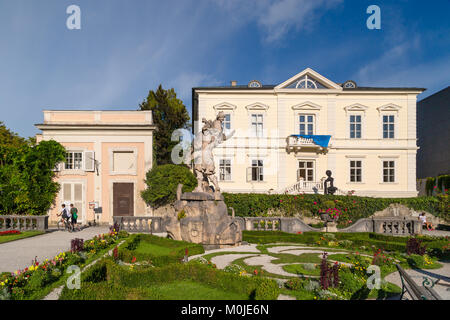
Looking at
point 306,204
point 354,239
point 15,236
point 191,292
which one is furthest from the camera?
point 306,204

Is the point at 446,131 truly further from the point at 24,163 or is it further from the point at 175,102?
the point at 24,163

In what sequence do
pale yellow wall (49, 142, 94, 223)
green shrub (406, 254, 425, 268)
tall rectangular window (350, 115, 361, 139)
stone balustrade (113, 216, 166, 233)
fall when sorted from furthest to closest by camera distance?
tall rectangular window (350, 115, 361, 139)
pale yellow wall (49, 142, 94, 223)
stone balustrade (113, 216, 166, 233)
green shrub (406, 254, 425, 268)

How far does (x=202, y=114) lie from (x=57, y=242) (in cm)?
1712

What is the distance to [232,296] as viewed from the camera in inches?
242

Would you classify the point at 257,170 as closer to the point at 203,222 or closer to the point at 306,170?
the point at 306,170

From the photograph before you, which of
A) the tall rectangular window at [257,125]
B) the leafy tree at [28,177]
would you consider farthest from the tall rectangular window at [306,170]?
the leafy tree at [28,177]

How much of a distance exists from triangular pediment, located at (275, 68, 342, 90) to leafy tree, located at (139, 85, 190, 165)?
40.9ft

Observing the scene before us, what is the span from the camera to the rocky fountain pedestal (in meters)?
12.2

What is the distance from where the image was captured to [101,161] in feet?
78.1

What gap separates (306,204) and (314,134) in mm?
8743

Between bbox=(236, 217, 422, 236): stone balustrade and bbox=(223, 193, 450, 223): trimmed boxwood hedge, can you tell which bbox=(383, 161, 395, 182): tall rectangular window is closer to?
bbox=(223, 193, 450, 223): trimmed boxwood hedge

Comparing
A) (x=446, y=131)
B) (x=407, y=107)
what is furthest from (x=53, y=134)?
(x=446, y=131)

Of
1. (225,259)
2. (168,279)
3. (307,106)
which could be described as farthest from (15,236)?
(307,106)

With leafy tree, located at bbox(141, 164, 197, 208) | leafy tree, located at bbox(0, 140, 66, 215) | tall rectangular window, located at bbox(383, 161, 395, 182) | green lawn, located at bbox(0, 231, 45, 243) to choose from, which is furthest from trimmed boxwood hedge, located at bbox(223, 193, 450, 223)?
leafy tree, located at bbox(0, 140, 66, 215)
